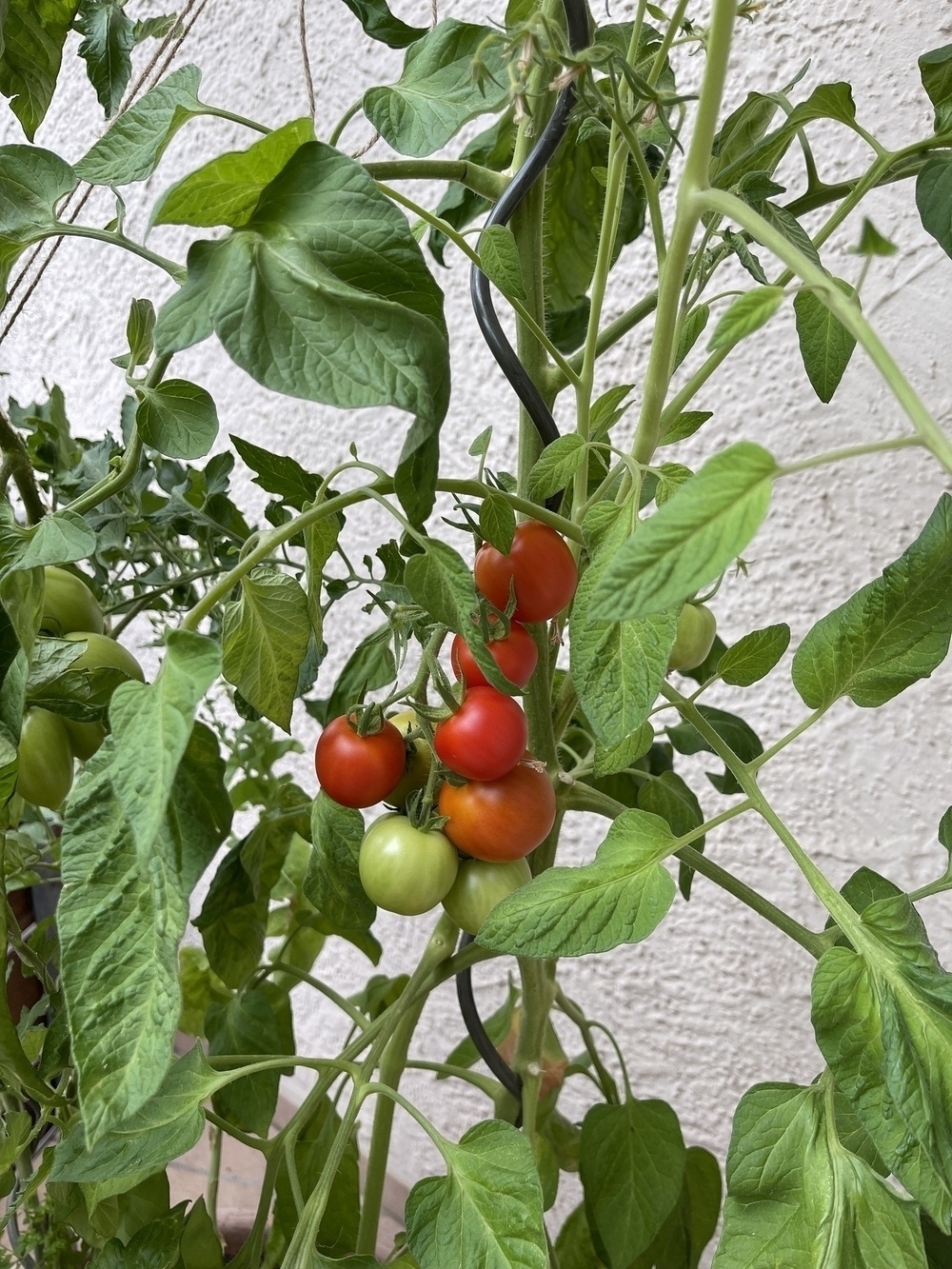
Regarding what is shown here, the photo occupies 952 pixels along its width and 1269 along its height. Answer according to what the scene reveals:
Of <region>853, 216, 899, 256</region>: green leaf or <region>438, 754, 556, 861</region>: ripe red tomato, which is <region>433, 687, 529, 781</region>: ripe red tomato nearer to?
<region>438, 754, 556, 861</region>: ripe red tomato

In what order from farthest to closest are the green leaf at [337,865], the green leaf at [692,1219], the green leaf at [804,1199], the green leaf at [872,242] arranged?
the green leaf at [692,1219], the green leaf at [337,865], the green leaf at [804,1199], the green leaf at [872,242]

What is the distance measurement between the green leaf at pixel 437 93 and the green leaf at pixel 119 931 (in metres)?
0.17

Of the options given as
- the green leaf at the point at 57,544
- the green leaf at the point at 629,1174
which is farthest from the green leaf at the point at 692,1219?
the green leaf at the point at 57,544

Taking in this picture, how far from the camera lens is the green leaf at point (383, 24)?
1.12 ft

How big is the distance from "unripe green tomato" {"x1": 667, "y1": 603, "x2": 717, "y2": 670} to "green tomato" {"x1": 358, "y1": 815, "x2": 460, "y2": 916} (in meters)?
0.10

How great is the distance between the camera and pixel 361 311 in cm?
20

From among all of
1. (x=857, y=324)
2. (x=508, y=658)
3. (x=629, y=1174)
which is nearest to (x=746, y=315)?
(x=857, y=324)

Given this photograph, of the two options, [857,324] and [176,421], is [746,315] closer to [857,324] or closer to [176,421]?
[857,324]

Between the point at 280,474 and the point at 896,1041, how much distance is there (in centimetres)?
23

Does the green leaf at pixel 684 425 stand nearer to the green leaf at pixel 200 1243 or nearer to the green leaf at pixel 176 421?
the green leaf at pixel 176 421

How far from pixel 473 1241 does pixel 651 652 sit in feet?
0.61

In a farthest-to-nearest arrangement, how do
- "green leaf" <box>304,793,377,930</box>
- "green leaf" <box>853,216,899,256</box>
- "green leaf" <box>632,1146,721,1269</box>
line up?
"green leaf" <box>632,1146,721,1269</box>, "green leaf" <box>304,793,377,930</box>, "green leaf" <box>853,216,899,256</box>

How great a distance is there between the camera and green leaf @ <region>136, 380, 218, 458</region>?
289mm

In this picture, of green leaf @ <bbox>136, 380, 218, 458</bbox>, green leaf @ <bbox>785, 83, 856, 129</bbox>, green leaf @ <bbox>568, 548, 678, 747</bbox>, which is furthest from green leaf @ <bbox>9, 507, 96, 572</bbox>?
green leaf @ <bbox>785, 83, 856, 129</bbox>
